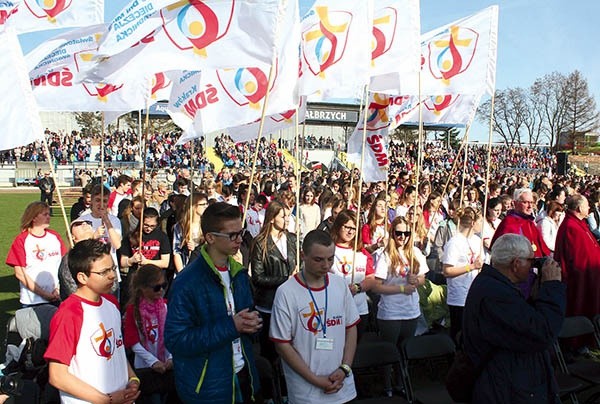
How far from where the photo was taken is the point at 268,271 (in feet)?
17.8

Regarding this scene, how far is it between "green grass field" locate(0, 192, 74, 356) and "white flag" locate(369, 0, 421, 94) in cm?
558

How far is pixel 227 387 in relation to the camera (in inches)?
125

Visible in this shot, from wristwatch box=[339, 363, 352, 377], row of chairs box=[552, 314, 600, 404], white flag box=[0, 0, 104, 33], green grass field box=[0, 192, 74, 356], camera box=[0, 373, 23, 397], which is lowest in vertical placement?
green grass field box=[0, 192, 74, 356]

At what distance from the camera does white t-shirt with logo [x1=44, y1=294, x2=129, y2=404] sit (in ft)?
10.4

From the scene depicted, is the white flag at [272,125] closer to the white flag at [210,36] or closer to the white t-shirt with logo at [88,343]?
the white flag at [210,36]

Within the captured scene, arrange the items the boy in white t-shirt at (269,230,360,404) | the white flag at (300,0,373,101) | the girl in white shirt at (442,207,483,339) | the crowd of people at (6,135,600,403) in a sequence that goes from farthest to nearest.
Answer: the white flag at (300,0,373,101)
the girl in white shirt at (442,207,483,339)
the boy in white t-shirt at (269,230,360,404)
the crowd of people at (6,135,600,403)

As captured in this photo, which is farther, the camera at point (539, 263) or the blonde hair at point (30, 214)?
the blonde hair at point (30, 214)

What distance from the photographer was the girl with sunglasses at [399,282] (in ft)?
18.1

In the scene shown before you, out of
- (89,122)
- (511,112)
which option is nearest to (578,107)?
(511,112)

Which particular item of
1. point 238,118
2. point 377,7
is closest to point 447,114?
point 377,7

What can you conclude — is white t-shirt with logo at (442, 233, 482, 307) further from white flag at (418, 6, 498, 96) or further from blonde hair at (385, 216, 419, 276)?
white flag at (418, 6, 498, 96)

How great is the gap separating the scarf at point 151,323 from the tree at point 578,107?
68.6 metres

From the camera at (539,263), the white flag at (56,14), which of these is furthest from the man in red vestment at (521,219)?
the white flag at (56,14)

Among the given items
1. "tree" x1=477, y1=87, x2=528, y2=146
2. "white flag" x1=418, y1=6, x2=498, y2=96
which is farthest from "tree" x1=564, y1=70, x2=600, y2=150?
"white flag" x1=418, y1=6, x2=498, y2=96
